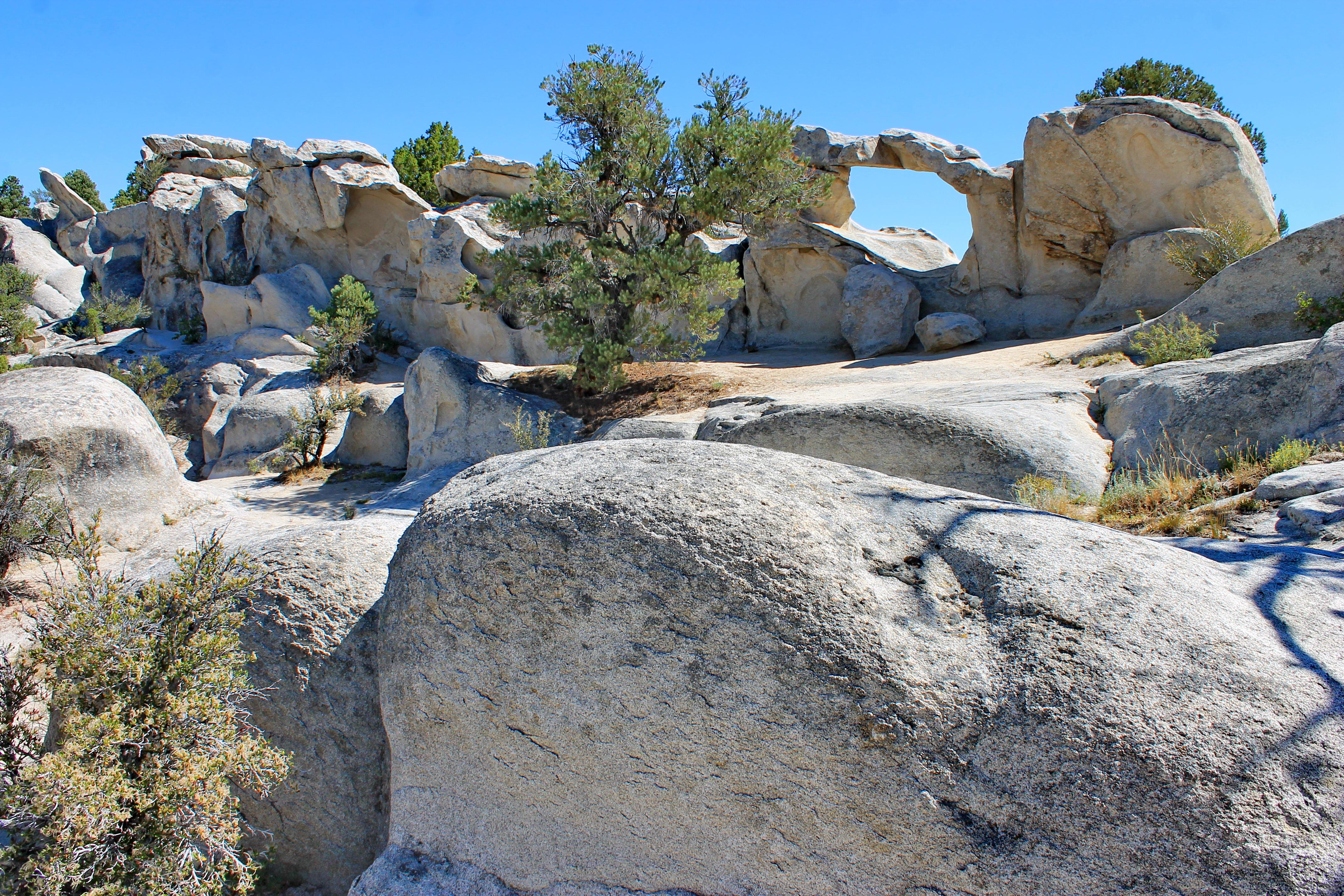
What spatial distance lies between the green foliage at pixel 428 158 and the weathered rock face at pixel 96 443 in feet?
60.5

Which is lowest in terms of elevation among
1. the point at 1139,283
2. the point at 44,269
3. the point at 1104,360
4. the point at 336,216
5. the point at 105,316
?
the point at 1104,360

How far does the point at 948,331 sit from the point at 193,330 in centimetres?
2186

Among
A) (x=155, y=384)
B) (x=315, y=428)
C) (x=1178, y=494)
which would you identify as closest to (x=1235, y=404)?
(x=1178, y=494)

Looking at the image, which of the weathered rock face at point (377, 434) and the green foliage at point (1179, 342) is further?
the weathered rock face at point (377, 434)

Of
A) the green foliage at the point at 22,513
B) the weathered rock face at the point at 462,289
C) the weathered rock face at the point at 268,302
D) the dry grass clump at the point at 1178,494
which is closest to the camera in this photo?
the dry grass clump at the point at 1178,494

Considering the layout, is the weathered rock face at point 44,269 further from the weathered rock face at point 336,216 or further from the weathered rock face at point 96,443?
the weathered rock face at point 96,443

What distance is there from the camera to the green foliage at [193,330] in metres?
23.6

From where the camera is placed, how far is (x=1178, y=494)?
5.51 metres

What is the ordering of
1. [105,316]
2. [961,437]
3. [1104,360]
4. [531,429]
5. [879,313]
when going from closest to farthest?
[961,437] < [1104,360] < [531,429] < [879,313] < [105,316]

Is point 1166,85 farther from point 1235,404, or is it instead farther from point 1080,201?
point 1235,404

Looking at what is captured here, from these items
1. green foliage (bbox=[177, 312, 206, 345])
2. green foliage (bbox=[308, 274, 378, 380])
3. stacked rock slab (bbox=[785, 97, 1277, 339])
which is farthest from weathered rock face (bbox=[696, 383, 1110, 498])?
green foliage (bbox=[177, 312, 206, 345])

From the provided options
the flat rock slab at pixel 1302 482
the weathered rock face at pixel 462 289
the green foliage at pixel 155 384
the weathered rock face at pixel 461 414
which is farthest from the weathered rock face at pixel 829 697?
the green foliage at pixel 155 384

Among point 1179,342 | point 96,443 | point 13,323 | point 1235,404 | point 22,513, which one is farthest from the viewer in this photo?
point 13,323

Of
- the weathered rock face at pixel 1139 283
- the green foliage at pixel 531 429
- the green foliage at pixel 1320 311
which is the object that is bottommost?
the green foliage at pixel 531 429
